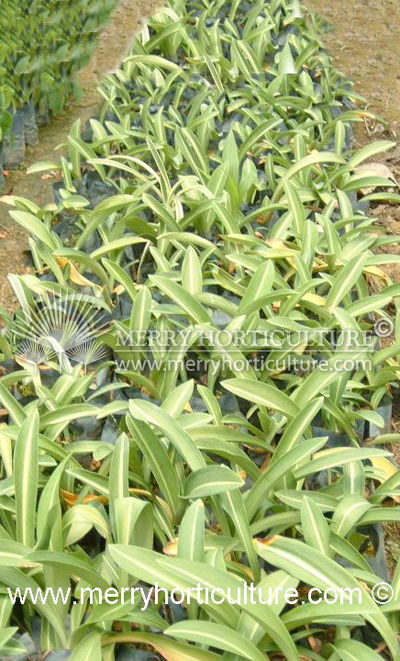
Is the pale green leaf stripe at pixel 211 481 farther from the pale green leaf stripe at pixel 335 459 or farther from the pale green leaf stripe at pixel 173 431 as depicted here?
the pale green leaf stripe at pixel 335 459

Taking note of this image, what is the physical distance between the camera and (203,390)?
2.01 m

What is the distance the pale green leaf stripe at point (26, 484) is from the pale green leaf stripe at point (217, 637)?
16.6 inches

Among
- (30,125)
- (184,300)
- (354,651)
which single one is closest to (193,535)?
(354,651)

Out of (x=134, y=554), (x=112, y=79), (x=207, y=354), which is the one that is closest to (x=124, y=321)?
(x=207, y=354)

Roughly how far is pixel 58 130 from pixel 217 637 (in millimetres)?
3515

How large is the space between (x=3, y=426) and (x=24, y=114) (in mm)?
2599

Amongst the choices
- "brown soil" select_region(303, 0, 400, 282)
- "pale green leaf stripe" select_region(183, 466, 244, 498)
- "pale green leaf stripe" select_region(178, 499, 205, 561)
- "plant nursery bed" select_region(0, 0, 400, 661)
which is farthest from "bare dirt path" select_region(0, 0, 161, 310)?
"pale green leaf stripe" select_region(178, 499, 205, 561)

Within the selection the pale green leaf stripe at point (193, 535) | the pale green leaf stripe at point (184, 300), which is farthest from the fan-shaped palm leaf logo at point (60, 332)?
the pale green leaf stripe at point (193, 535)

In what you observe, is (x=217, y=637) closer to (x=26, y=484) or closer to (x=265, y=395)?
(x=26, y=484)

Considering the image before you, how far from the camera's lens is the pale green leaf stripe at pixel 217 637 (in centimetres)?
138

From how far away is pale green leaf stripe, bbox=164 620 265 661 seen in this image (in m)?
1.38

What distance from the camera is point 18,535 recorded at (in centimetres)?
168

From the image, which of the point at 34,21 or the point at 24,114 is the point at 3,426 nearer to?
the point at 24,114

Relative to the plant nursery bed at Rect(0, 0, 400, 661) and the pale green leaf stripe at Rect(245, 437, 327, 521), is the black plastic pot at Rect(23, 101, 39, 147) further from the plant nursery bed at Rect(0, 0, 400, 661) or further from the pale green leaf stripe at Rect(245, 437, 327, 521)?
the pale green leaf stripe at Rect(245, 437, 327, 521)
